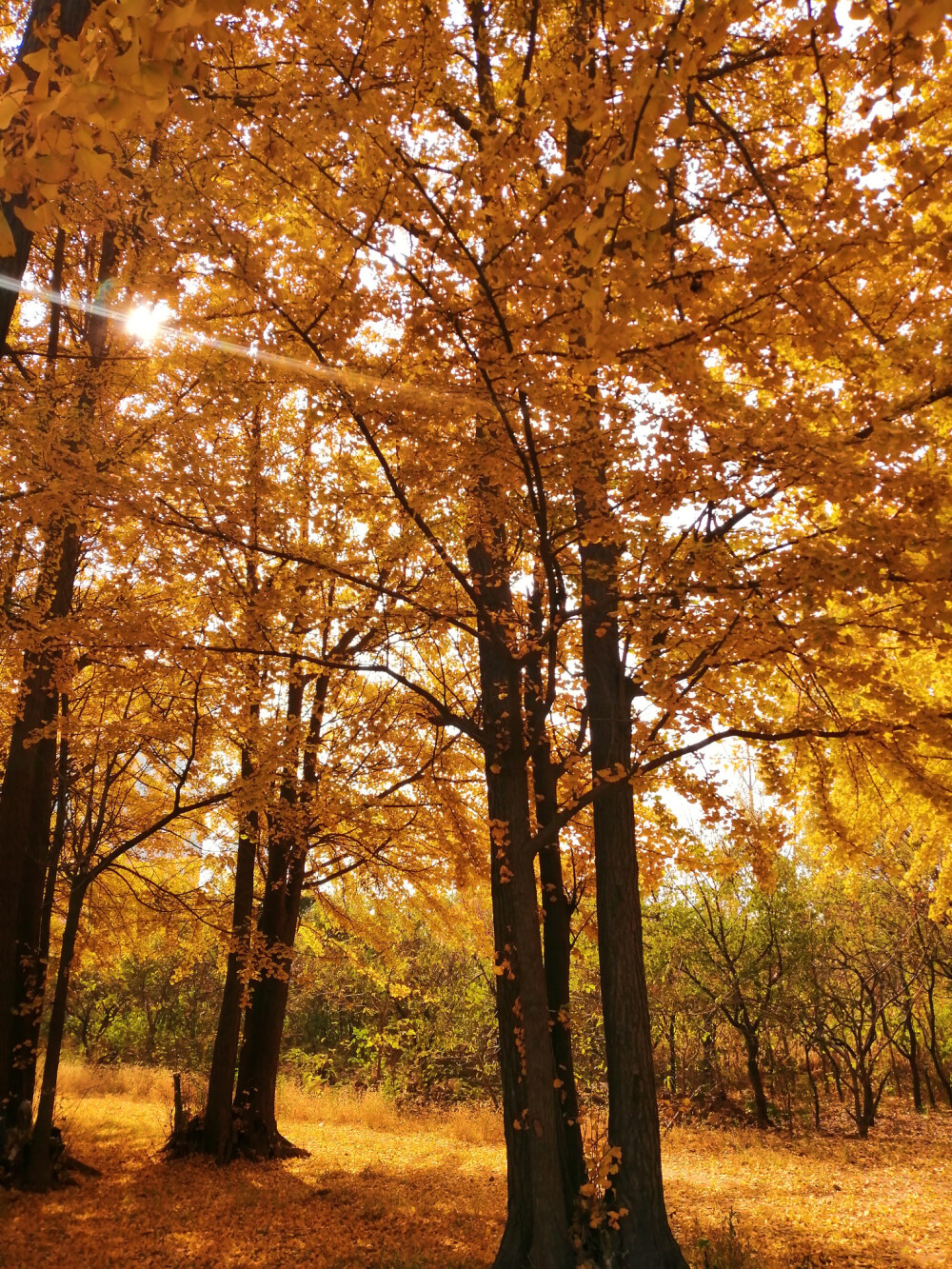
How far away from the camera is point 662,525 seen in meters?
5.25

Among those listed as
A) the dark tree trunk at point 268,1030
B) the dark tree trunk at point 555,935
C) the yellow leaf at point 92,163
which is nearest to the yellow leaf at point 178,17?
the yellow leaf at point 92,163

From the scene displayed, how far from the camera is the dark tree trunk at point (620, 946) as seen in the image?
205 inches

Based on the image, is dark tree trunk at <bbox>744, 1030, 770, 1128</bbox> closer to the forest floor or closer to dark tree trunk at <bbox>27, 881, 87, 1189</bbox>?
the forest floor

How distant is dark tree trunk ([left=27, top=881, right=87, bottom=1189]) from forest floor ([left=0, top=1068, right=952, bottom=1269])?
24cm

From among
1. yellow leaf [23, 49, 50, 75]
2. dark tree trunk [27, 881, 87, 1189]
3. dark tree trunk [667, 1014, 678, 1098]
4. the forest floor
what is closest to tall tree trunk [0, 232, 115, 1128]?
dark tree trunk [27, 881, 87, 1189]

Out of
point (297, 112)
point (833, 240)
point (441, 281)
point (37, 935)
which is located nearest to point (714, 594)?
point (833, 240)

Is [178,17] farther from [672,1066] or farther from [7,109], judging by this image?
[672,1066]

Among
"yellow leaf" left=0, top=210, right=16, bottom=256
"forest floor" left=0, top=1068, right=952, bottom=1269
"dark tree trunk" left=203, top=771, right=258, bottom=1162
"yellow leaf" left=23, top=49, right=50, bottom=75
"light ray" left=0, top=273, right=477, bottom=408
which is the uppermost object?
"light ray" left=0, top=273, right=477, bottom=408

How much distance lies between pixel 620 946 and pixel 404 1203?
3.78m

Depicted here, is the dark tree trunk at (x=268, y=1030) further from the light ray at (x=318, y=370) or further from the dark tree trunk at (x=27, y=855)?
the light ray at (x=318, y=370)

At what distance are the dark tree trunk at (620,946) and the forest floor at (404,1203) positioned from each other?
2.75 ft

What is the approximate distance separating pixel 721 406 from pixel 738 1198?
7749 millimetres

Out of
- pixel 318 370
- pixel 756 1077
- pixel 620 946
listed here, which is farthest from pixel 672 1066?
pixel 318 370

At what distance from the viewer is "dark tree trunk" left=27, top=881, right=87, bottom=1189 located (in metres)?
6.91
